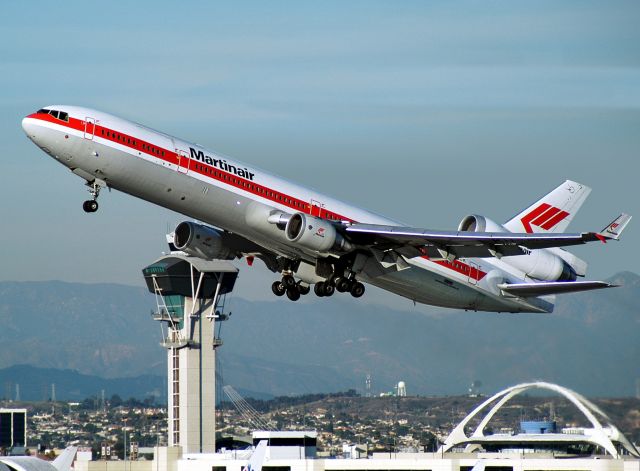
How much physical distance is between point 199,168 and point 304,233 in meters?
4.97

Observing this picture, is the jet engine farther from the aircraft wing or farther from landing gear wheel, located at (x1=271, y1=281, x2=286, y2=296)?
landing gear wheel, located at (x1=271, y1=281, x2=286, y2=296)

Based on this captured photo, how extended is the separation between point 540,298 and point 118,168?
2466 cm

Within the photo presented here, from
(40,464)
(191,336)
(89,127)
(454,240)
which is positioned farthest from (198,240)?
(191,336)

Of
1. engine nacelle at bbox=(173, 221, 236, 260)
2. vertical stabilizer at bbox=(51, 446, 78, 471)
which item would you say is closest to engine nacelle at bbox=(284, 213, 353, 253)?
engine nacelle at bbox=(173, 221, 236, 260)

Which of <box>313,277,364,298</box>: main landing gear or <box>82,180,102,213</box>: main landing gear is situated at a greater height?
<box>82,180,102,213</box>: main landing gear

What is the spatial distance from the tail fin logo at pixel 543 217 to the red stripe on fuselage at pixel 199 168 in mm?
12093

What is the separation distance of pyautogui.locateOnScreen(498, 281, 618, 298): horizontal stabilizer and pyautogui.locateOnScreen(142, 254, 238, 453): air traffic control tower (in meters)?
84.2

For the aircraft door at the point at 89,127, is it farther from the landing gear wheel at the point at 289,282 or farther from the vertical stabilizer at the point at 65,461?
the vertical stabilizer at the point at 65,461

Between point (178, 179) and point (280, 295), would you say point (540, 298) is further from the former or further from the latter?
point (178, 179)

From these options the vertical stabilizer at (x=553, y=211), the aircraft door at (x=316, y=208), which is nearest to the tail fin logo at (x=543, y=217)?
the vertical stabilizer at (x=553, y=211)

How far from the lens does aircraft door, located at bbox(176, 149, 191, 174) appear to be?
5006 centimetres

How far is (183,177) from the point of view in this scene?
5003cm

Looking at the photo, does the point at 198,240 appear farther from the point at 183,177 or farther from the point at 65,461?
the point at 65,461

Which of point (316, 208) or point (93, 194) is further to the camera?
point (316, 208)
